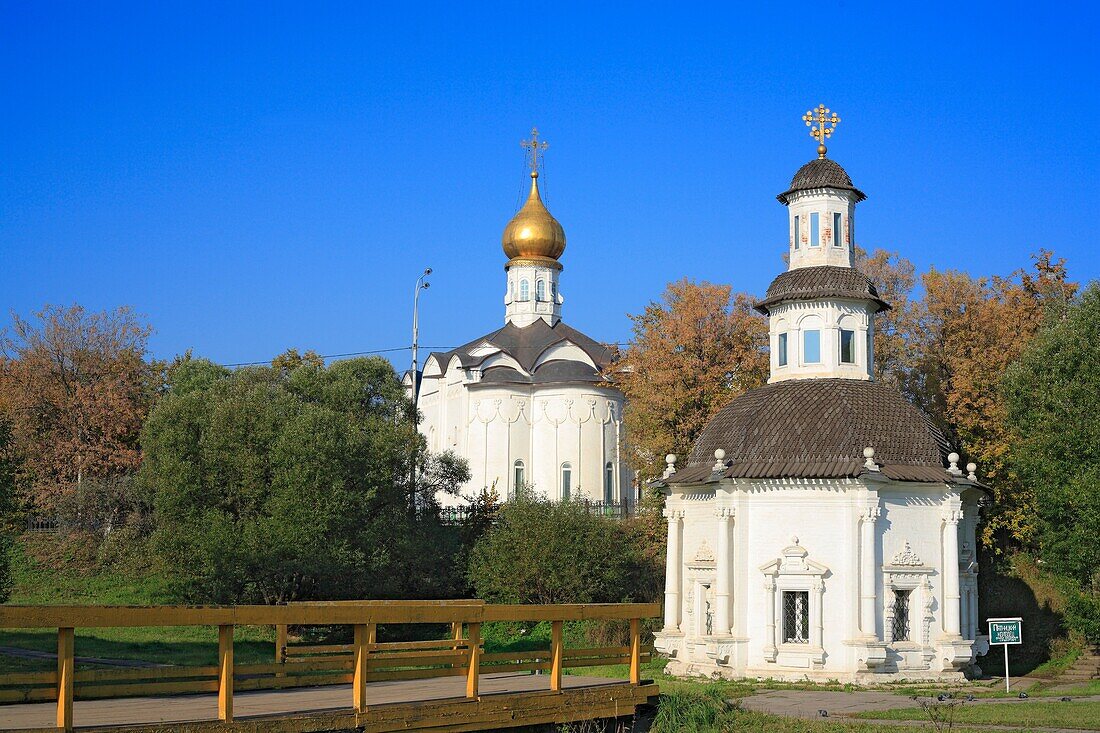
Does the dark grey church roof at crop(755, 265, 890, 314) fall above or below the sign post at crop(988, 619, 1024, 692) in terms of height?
above

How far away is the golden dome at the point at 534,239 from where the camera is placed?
63875mm

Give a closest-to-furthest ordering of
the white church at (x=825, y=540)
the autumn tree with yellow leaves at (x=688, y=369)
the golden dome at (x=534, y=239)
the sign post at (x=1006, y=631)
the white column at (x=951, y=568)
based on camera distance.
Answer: the sign post at (x=1006, y=631), the white church at (x=825, y=540), the white column at (x=951, y=568), the autumn tree with yellow leaves at (x=688, y=369), the golden dome at (x=534, y=239)

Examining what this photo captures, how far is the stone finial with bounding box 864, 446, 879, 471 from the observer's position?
27.7m

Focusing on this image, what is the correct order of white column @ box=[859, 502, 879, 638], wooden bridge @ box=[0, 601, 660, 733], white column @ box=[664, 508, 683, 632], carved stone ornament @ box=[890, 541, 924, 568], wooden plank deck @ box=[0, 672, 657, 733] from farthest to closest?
white column @ box=[664, 508, 683, 632]
carved stone ornament @ box=[890, 541, 924, 568]
white column @ box=[859, 502, 879, 638]
wooden plank deck @ box=[0, 672, 657, 733]
wooden bridge @ box=[0, 601, 660, 733]

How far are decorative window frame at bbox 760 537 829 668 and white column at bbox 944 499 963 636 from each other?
302cm

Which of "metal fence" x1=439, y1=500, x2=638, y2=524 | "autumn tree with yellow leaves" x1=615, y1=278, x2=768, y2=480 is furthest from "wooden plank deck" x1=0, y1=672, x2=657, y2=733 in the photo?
"metal fence" x1=439, y1=500, x2=638, y2=524

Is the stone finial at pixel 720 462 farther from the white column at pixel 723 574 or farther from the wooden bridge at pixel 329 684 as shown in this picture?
the wooden bridge at pixel 329 684

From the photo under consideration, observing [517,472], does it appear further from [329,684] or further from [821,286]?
[329,684]

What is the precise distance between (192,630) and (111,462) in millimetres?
14642

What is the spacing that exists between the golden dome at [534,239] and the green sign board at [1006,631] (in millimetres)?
40304

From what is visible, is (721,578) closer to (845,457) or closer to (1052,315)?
(845,457)

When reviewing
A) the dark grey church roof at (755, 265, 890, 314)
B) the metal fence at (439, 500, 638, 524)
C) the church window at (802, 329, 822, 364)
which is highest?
the dark grey church roof at (755, 265, 890, 314)

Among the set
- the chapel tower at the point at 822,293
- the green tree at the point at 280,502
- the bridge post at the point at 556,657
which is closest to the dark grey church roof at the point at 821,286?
the chapel tower at the point at 822,293

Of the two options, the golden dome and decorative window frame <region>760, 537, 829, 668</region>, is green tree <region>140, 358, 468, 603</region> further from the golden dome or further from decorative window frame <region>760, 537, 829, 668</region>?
the golden dome
